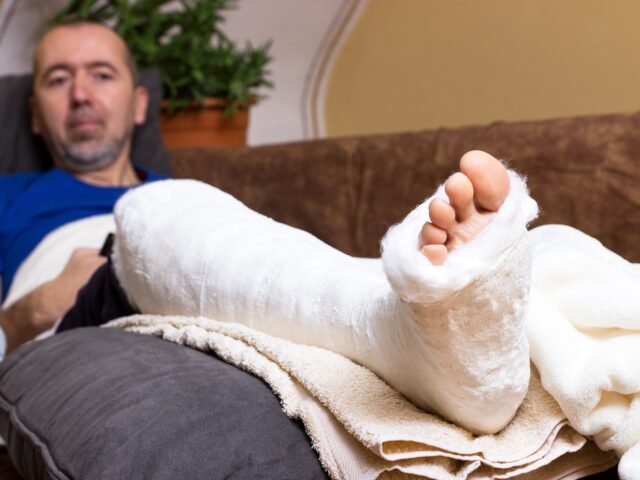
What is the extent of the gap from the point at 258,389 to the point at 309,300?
0.11 metres

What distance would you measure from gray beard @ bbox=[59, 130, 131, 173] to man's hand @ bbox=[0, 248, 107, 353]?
593mm

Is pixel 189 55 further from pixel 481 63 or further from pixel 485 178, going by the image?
pixel 485 178

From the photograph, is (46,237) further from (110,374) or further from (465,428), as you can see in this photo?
(465,428)

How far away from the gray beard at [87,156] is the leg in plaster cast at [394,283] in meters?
1.09

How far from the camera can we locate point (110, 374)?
41.1 inches

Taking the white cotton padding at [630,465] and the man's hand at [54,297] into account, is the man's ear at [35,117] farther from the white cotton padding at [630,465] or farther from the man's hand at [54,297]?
the white cotton padding at [630,465]

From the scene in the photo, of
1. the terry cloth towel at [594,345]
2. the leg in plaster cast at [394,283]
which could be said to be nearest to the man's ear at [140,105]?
the leg in plaster cast at [394,283]

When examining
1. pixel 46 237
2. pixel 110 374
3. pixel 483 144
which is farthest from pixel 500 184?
pixel 46 237

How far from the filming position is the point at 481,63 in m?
2.96

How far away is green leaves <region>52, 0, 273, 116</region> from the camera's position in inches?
117

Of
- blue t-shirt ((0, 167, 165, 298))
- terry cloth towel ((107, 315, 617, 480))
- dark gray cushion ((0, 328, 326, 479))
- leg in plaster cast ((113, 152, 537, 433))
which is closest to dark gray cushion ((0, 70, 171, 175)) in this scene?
blue t-shirt ((0, 167, 165, 298))

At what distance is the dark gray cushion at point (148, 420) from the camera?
32.9 inches

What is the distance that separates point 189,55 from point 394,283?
235cm

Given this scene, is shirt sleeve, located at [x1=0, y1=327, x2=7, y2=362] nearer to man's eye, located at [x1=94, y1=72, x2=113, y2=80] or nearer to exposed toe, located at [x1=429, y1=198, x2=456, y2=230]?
man's eye, located at [x1=94, y1=72, x2=113, y2=80]
